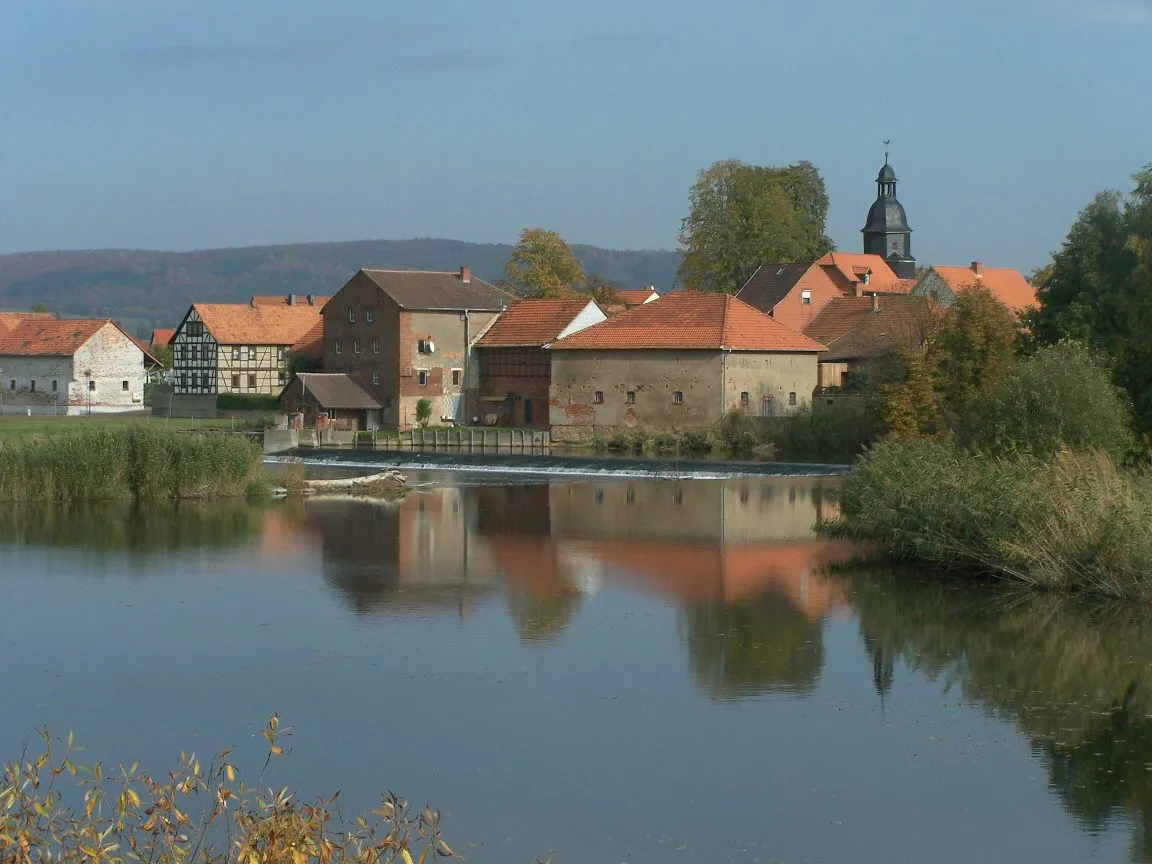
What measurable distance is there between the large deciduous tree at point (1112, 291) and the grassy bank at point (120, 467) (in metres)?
16.6

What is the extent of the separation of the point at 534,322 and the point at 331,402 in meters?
7.33

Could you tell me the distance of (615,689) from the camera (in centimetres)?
1477

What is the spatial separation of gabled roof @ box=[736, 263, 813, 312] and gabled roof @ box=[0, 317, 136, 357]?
25.2 meters

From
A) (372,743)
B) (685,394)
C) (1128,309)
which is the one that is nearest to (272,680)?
(372,743)

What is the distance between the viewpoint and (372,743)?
499 inches

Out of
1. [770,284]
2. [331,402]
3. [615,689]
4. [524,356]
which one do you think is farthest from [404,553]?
[770,284]

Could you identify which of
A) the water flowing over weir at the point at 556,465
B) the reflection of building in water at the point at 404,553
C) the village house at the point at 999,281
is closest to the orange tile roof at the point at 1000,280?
the village house at the point at 999,281

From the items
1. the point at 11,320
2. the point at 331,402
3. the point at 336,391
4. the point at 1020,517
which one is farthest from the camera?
the point at 11,320

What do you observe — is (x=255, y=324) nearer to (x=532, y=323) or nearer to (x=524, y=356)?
(x=532, y=323)

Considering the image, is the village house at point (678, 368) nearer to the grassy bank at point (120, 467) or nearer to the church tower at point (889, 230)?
the grassy bank at point (120, 467)

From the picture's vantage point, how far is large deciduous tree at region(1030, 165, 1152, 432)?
95.8 ft

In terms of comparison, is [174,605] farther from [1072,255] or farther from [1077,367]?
[1072,255]

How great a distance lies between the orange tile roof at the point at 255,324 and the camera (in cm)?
6406

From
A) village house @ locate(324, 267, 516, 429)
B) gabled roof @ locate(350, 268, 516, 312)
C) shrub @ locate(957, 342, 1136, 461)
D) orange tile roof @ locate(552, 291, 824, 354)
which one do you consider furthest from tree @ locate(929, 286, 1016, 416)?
gabled roof @ locate(350, 268, 516, 312)
